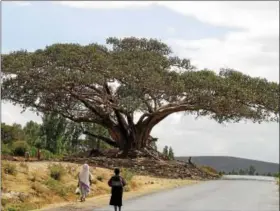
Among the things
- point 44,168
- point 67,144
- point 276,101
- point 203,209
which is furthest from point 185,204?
point 67,144

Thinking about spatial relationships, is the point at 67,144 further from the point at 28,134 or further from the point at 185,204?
the point at 185,204

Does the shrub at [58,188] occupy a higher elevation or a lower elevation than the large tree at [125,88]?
lower

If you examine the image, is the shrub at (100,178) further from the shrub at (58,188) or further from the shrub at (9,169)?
the shrub at (9,169)

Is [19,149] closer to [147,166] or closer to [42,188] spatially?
[147,166]

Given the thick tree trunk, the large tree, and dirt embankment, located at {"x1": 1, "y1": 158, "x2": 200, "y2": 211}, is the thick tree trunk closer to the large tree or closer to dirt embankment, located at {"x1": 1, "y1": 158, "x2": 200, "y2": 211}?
the large tree

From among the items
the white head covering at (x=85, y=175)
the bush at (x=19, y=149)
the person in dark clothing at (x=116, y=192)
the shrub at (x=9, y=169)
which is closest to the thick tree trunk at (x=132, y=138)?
the bush at (x=19, y=149)

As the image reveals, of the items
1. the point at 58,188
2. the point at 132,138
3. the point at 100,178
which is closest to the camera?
the point at 58,188

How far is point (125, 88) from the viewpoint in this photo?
43.2 metres

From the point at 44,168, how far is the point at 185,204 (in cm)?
957

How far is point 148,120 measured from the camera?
46.8 metres

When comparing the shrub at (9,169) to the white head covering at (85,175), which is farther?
the shrub at (9,169)

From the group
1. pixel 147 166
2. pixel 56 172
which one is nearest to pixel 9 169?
pixel 56 172

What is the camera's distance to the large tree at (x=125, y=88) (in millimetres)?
40406

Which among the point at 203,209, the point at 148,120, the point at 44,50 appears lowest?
the point at 203,209
